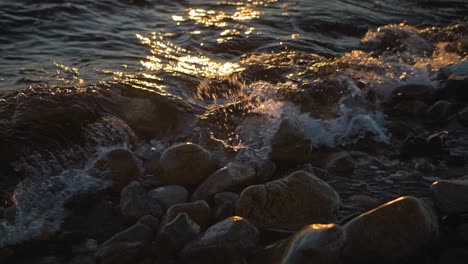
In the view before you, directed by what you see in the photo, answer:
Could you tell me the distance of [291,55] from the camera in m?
7.73

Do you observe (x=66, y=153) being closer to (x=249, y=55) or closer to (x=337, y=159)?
(x=337, y=159)

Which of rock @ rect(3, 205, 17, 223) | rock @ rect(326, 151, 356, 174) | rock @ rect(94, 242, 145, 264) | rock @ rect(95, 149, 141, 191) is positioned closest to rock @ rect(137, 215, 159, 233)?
rock @ rect(94, 242, 145, 264)

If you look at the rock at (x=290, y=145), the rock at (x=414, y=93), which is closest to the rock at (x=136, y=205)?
the rock at (x=290, y=145)

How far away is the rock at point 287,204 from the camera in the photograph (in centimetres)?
365

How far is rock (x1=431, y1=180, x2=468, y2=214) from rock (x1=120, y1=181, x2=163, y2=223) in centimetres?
181

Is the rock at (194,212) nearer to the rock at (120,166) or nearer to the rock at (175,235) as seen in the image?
the rock at (175,235)

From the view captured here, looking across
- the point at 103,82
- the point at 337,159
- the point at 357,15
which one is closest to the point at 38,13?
the point at 103,82

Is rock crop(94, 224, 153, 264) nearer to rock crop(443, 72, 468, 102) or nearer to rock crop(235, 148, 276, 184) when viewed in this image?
rock crop(235, 148, 276, 184)

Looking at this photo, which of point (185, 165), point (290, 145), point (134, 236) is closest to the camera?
point (134, 236)

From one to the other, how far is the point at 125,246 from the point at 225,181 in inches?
39.0

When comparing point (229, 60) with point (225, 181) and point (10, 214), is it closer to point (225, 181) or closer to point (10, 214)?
point (225, 181)

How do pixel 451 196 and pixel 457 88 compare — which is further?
pixel 457 88

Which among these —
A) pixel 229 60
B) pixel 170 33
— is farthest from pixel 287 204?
pixel 170 33

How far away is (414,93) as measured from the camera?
6316 millimetres
